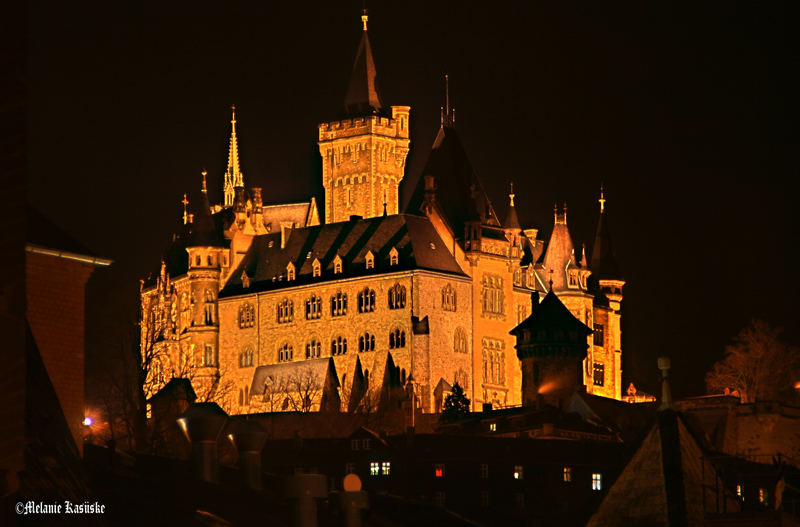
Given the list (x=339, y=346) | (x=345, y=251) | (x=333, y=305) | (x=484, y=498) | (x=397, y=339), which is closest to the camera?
(x=484, y=498)

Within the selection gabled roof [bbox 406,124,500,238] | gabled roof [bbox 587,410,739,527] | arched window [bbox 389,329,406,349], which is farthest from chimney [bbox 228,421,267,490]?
gabled roof [bbox 406,124,500,238]

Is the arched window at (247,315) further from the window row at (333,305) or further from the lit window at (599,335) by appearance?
the lit window at (599,335)

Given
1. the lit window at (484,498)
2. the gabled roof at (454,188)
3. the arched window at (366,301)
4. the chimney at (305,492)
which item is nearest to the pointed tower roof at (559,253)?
the gabled roof at (454,188)

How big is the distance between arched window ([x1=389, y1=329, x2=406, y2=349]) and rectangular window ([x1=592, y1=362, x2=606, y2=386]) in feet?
103

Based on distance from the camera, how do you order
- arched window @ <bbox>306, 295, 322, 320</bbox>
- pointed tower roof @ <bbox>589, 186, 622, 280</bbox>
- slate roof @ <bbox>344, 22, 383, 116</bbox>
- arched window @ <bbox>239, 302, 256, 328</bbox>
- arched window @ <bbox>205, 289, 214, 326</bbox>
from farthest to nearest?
pointed tower roof @ <bbox>589, 186, 622, 280</bbox>
slate roof @ <bbox>344, 22, 383, 116</bbox>
arched window @ <bbox>205, 289, 214, 326</bbox>
arched window @ <bbox>239, 302, 256, 328</bbox>
arched window @ <bbox>306, 295, 322, 320</bbox>

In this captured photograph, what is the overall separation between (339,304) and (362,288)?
2738mm

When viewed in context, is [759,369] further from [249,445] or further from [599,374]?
[249,445]

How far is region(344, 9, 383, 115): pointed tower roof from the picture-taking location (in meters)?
156

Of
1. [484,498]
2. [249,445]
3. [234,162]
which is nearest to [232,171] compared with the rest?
[234,162]

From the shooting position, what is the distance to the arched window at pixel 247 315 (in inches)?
5650

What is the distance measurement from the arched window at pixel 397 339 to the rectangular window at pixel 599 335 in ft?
111

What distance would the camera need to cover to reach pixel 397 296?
135m

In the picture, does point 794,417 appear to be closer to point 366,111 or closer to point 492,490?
point 492,490

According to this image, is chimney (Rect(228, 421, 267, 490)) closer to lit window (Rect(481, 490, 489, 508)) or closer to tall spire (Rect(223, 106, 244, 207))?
lit window (Rect(481, 490, 489, 508))
